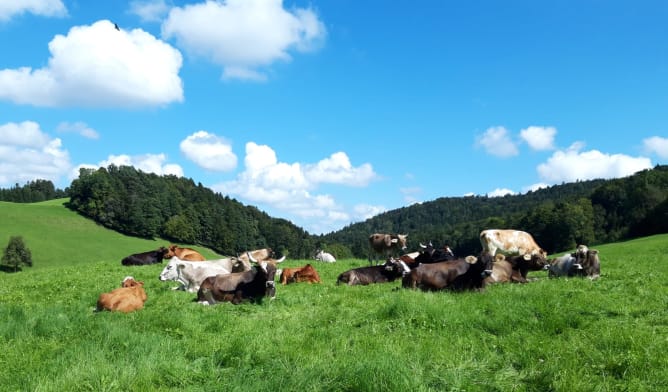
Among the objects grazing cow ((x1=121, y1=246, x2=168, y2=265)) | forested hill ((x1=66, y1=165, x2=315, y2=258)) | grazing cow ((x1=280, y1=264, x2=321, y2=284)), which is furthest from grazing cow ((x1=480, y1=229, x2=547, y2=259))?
forested hill ((x1=66, y1=165, x2=315, y2=258))

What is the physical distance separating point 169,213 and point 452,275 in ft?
339

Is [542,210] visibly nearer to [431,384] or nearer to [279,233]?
[279,233]

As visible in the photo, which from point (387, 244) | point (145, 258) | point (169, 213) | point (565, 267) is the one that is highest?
point (169, 213)

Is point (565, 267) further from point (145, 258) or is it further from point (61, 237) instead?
point (61, 237)

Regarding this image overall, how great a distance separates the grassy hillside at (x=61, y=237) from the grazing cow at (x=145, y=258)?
50.6m

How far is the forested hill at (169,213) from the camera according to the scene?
10081cm

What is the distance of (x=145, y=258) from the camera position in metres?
28.1

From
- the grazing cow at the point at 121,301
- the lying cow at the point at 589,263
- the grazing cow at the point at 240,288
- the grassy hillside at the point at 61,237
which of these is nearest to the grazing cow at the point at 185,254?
the grazing cow at the point at 240,288

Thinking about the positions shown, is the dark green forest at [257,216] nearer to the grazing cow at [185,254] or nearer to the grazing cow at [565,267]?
the grazing cow at [185,254]

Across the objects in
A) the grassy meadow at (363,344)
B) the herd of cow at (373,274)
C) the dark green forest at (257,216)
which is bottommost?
the grassy meadow at (363,344)

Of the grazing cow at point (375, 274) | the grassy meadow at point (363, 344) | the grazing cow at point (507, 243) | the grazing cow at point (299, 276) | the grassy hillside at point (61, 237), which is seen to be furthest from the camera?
the grassy hillside at point (61, 237)

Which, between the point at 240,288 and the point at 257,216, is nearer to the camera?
the point at 240,288

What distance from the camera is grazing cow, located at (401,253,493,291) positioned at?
43.1 feet

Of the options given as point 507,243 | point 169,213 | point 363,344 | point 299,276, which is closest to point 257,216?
point 169,213
